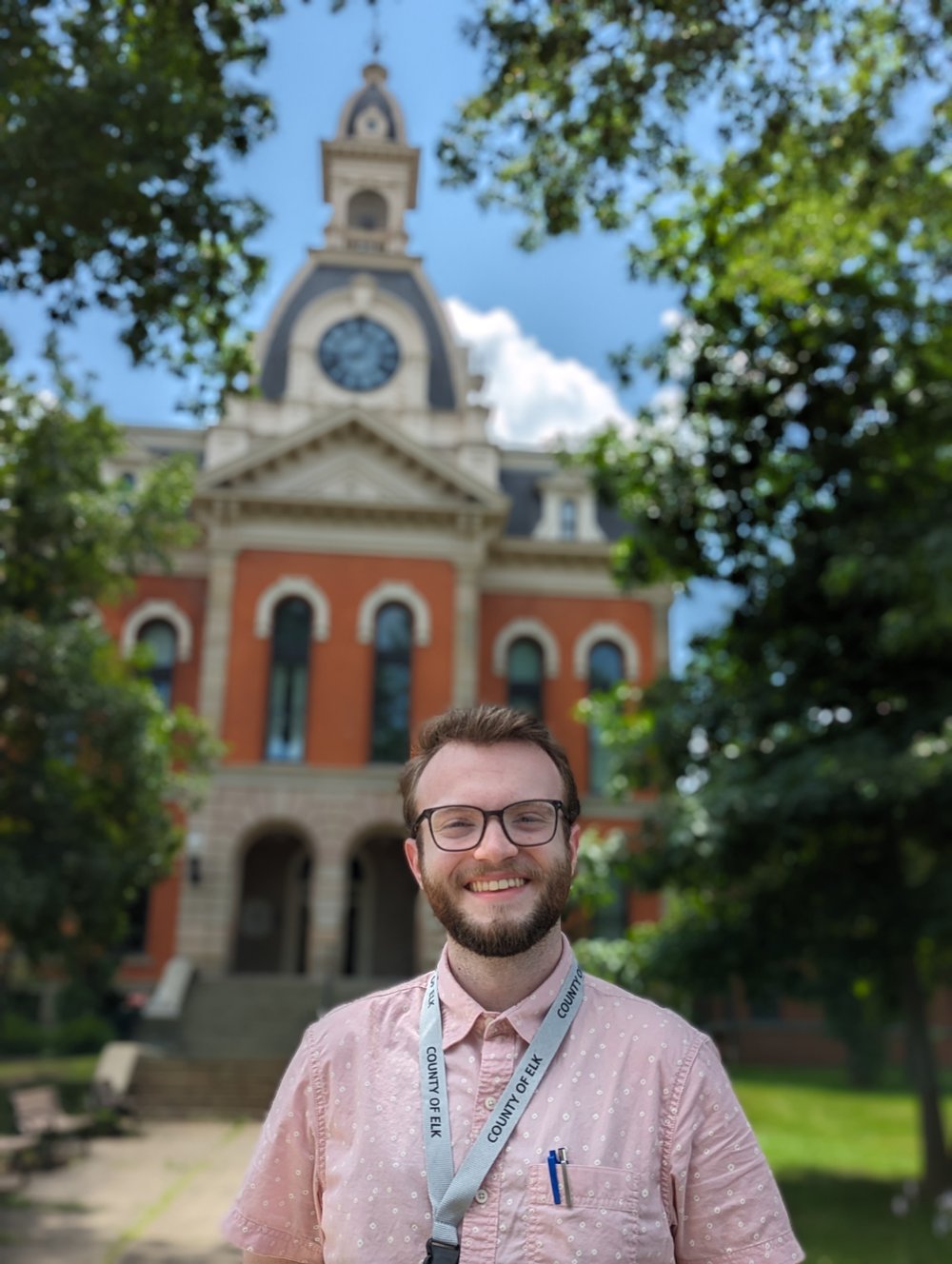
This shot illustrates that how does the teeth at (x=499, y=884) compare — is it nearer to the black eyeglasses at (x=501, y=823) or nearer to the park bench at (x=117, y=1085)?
the black eyeglasses at (x=501, y=823)

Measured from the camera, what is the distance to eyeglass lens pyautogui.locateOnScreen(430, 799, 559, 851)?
2.07 metres

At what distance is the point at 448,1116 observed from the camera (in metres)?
1.96

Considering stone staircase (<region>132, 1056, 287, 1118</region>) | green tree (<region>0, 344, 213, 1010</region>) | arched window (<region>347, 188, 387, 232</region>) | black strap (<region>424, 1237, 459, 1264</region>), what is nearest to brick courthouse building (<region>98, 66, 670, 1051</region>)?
stone staircase (<region>132, 1056, 287, 1118</region>)

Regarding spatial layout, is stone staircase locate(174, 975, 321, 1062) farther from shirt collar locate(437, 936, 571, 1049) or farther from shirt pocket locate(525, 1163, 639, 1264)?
shirt pocket locate(525, 1163, 639, 1264)

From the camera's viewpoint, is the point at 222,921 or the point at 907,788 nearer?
the point at 907,788

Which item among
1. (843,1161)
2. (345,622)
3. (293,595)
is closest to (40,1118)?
(843,1161)

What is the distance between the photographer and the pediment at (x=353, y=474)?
25859 mm

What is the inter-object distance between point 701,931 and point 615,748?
2387 millimetres

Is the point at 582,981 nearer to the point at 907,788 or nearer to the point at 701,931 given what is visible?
the point at 907,788

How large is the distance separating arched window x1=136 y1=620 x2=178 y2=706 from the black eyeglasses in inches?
1007

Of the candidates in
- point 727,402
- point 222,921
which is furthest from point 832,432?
point 222,921

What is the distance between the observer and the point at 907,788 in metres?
10.4

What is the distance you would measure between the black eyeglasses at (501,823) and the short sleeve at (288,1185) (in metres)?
0.44

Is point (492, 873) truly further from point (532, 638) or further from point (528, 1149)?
point (532, 638)
